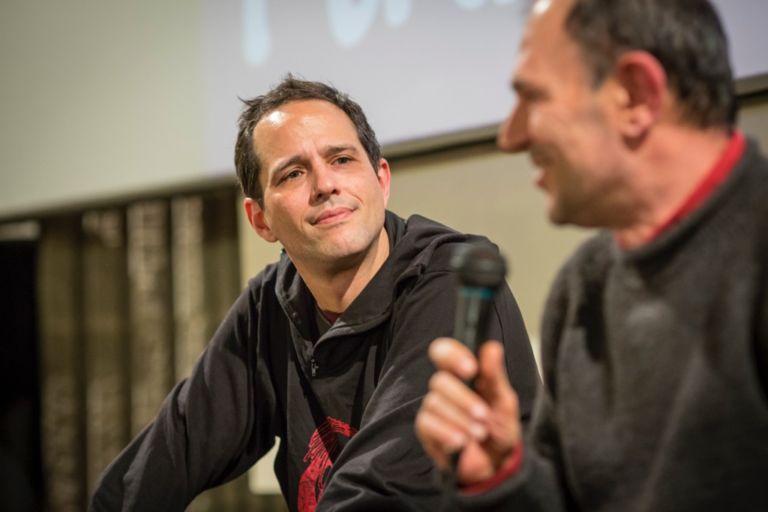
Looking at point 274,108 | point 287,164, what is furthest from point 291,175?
point 274,108

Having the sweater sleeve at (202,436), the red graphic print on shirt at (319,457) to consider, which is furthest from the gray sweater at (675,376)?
the sweater sleeve at (202,436)

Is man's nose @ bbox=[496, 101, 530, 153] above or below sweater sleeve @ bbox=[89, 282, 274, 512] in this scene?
above

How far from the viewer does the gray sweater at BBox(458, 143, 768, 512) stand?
816mm

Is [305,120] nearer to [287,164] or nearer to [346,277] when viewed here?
[287,164]

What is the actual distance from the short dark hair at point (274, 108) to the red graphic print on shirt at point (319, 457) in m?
0.48

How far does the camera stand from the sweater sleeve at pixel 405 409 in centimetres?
134

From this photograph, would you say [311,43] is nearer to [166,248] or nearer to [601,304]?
[166,248]

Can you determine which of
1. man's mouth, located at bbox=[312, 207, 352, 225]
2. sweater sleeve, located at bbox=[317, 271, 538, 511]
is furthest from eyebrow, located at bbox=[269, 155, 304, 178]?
sweater sleeve, located at bbox=[317, 271, 538, 511]

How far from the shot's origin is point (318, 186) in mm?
1703

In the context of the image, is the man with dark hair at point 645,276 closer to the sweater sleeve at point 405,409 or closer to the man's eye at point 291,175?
the sweater sleeve at point 405,409

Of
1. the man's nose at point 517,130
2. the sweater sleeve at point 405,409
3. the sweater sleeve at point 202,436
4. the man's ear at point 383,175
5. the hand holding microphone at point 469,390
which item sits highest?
the man's nose at point 517,130

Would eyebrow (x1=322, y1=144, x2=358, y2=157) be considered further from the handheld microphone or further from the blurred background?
the handheld microphone

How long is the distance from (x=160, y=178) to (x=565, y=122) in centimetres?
251

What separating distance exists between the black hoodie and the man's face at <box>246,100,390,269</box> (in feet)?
0.25
